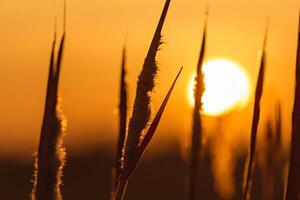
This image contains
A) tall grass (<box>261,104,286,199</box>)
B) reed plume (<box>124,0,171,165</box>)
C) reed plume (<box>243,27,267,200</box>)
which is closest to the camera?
reed plume (<box>124,0,171,165</box>)

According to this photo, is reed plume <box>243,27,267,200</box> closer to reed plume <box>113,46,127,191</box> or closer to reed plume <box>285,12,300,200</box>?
reed plume <box>285,12,300,200</box>

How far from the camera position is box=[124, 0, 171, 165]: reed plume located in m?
1.71

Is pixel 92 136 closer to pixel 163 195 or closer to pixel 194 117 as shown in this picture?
pixel 163 195

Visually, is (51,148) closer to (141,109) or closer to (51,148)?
(51,148)

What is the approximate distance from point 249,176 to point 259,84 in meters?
0.22

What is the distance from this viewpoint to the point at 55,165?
1736 mm

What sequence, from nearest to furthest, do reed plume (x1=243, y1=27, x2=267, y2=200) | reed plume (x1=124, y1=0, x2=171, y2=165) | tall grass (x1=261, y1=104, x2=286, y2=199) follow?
reed plume (x1=124, y1=0, x2=171, y2=165) → reed plume (x1=243, y1=27, x2=267, y2=200) → tall grass (x1=261, y1=104, x2=286, y2=199)

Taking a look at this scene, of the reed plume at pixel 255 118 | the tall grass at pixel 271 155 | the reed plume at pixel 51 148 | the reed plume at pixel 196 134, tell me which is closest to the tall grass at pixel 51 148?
the reed plume at pixel 51 148

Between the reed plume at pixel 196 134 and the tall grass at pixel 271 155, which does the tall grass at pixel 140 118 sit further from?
the tall grass at pixel 271 155

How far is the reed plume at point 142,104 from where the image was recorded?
1.71m

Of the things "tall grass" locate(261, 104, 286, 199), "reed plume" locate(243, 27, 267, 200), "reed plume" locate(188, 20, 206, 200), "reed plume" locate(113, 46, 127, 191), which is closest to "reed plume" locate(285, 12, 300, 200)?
"reed plume" locate(243, 27, 267, 200)

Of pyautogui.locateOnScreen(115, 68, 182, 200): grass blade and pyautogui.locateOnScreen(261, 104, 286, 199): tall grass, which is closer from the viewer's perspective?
pyautogui.locateOnScreen(115, 68, 182, 200): grass blade

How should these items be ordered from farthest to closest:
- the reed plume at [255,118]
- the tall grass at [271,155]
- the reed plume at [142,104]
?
the tall grass at [271,155], the reed plume at [255,118], the reed plume at [142,104]

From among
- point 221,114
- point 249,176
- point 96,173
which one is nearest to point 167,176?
point 96,173
